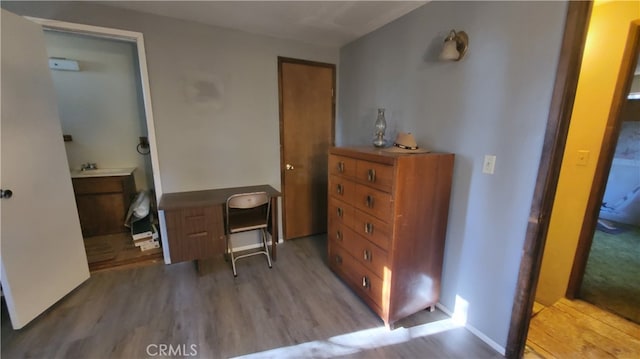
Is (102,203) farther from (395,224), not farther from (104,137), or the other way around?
(395,224)

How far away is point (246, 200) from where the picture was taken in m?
2.28

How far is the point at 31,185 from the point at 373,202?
93.3 inches

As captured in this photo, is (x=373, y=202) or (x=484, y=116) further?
(x=373, y=202)

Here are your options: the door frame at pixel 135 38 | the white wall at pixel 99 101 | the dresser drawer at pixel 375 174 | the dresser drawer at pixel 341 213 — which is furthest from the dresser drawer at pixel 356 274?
the white wall at pixel 99 101

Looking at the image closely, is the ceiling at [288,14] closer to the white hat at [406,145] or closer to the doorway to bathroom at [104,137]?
the white hat at [406,145]

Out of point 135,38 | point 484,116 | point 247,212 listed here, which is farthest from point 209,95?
point 484,116

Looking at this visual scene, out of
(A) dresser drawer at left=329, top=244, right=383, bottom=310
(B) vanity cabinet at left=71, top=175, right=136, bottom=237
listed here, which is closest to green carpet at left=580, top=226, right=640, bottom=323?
(A) dresser drawer at left=329, top=244, right=383, bottom=310

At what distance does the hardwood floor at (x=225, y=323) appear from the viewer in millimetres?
1595

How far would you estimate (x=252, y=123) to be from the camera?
107 inches

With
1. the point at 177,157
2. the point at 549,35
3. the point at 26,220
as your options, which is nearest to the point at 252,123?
the point at 177,157

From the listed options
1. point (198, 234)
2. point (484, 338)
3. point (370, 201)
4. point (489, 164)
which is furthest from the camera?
point (198, 234)

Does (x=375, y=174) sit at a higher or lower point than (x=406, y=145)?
lower

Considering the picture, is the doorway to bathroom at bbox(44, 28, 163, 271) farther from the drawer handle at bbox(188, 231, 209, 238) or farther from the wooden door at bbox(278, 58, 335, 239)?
the wooden door at bbox(278, 58, 335, 239)

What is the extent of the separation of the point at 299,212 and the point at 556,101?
99.2 inches
